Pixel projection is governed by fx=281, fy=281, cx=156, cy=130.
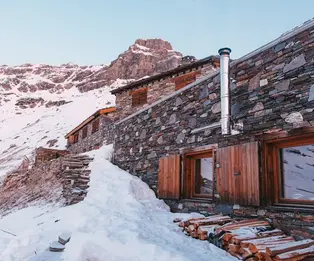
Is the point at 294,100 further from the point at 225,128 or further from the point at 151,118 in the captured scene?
the point at 151,118

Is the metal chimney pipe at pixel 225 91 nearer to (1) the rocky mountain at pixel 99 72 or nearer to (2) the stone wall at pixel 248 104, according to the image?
(2) the stone wall at pixel 248 104

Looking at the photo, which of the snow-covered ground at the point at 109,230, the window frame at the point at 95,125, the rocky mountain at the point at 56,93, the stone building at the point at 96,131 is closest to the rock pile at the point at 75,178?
the snow-covered ground at the point at 109,230

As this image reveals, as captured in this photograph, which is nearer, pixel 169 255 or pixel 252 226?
pixel 169 255

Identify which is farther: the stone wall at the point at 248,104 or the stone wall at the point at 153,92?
the stone wall at the point at 153,92

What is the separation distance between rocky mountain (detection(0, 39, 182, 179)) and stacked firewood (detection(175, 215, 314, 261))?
2379 cm

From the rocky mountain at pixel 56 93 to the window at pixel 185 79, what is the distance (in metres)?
17.2

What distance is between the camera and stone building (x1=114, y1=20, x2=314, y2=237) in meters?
4.86

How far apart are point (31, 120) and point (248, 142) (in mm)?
43637

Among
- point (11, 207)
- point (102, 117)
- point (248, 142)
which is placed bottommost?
point (11, 207)

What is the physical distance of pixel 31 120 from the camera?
43.7 meters

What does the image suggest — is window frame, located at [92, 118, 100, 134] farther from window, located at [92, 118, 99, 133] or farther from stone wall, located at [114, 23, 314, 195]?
stone wall, located at [114, 23, 314, 195]

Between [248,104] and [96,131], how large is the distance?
16082 mm

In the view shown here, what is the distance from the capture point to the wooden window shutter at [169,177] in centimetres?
749

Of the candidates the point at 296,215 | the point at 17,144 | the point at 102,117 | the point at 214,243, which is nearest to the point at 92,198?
the point at 214,243
